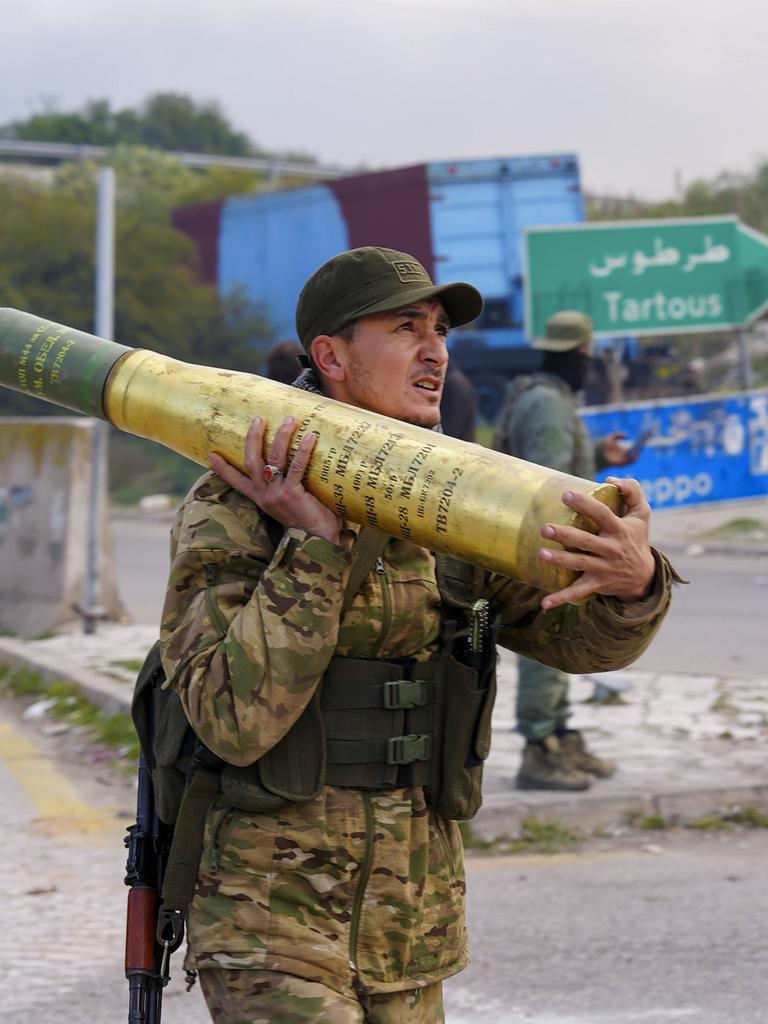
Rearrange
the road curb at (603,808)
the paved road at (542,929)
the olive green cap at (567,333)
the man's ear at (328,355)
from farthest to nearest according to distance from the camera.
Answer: the olive green cap at (567,333) < the road curb at (603,808) < the paved road at (542,929) < the man's ear at (328,355)

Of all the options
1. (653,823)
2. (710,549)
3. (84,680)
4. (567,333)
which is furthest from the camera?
(710,549)

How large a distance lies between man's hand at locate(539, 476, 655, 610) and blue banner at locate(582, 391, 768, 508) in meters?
8.85

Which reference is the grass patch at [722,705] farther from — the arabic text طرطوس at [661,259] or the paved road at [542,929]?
the arabic text طرطوس at [661,259]

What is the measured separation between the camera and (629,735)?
7.15 meters

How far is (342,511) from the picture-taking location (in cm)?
237

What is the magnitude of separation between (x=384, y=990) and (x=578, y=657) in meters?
0.62

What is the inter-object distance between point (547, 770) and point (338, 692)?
3.79 metres

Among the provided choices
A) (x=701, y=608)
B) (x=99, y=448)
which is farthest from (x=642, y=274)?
(x=99, y=448)

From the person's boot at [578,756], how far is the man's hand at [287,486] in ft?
13.1

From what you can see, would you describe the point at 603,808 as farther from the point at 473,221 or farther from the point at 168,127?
the point at 168,127

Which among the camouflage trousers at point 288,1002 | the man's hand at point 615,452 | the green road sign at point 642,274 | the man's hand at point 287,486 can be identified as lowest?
the camouflage trousers at point 288,1002

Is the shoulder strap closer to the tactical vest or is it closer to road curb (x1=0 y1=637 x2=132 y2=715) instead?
the tactical vest

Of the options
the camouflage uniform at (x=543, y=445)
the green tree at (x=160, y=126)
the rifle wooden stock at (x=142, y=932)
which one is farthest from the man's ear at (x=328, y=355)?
the green tree at (x=160, y=126)

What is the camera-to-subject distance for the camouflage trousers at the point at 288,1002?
92.3 inches
